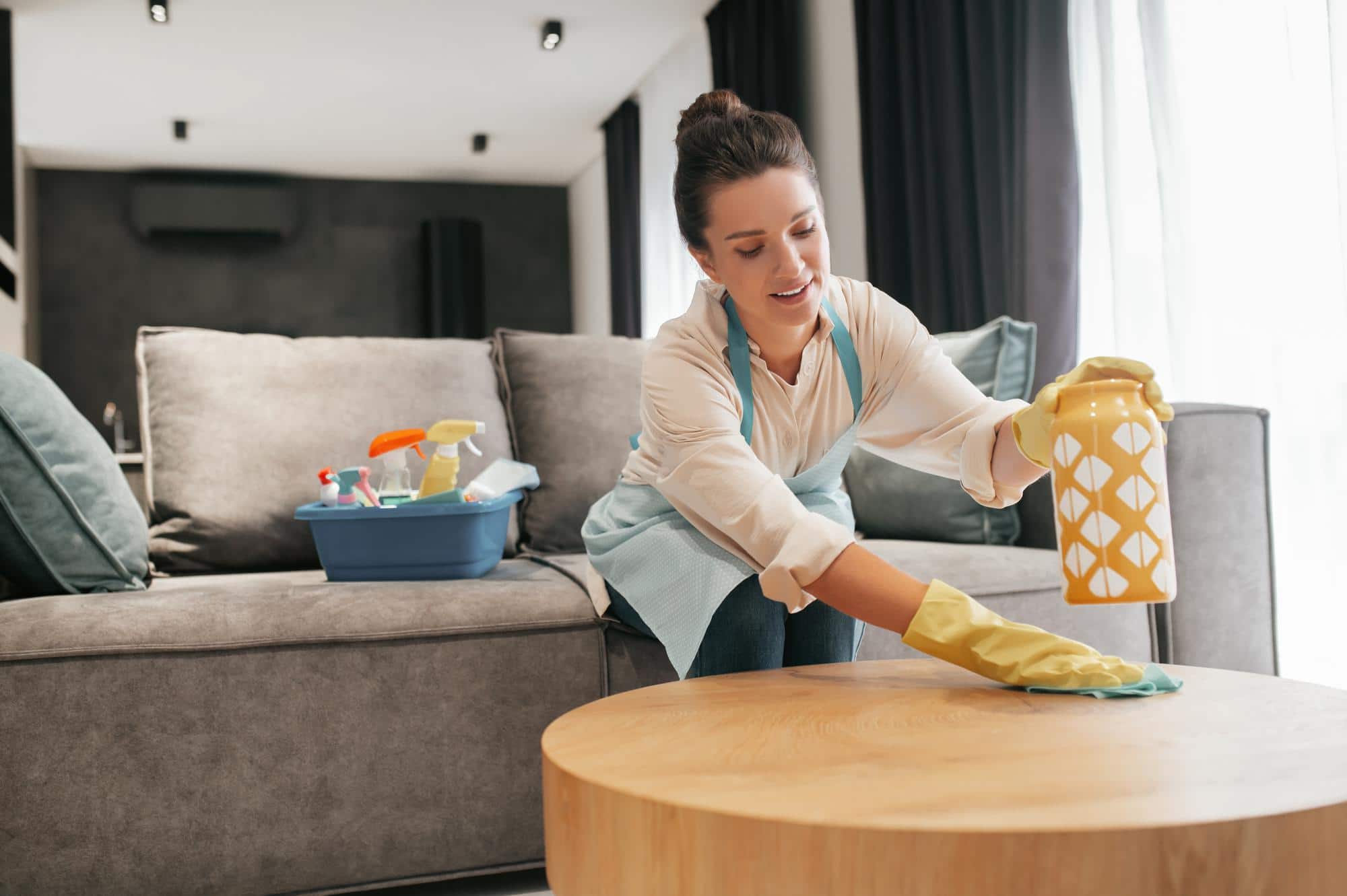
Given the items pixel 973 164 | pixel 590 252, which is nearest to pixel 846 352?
pixel 973 164

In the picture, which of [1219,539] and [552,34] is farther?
[552,34]

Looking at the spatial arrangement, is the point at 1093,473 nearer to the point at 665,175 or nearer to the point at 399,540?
the point at 399,540

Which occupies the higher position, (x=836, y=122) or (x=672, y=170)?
(x=672, y=170)

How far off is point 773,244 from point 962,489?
37.7 inches

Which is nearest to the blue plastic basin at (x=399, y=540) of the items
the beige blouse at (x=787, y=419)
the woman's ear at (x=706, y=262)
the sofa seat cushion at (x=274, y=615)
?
the sofa seat cushion at (x=274, y=615)

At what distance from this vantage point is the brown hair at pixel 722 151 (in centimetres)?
121

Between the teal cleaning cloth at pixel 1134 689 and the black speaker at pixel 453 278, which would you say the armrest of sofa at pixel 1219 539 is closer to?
the teal cleaning cloth at pixel 1134 689

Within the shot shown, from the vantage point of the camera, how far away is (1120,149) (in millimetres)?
2422

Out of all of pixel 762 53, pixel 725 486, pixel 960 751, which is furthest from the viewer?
pixel 762 53

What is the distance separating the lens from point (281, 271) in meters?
6.84

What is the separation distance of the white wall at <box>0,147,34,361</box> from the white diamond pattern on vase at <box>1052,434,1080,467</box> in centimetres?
492

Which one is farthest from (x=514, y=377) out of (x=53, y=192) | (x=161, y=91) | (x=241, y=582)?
(x=53, y=192)

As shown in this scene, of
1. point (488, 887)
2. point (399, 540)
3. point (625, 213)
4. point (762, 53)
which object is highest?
point (762, 53)

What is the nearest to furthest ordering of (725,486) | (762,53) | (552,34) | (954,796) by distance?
(954,796), (725,486), (762,53), (552,34)
